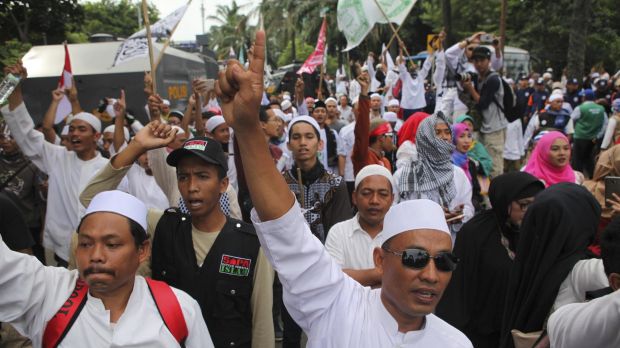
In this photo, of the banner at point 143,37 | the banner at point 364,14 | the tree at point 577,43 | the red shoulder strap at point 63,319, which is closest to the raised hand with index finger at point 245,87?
the red shoulder strap at point 63,319

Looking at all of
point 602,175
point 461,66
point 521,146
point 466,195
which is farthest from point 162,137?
point 521,146

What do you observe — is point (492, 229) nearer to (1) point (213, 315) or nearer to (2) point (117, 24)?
(1) point (213, 315)

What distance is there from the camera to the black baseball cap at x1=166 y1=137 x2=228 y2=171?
296 cm

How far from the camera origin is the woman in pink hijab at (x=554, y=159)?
16.0 ft

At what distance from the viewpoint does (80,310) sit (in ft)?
7.18

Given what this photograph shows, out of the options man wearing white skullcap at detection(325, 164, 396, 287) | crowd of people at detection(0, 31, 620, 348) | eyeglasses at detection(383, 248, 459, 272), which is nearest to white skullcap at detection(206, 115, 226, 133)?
crowd of people at detection(0, 31, 620, 348)

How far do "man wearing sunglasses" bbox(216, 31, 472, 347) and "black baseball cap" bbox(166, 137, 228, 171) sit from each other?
1.21 m

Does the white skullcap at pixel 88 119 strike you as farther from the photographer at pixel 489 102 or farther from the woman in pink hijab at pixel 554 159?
the photographer at pixel 489 102

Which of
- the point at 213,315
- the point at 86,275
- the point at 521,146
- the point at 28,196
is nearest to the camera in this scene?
the point at 86,275

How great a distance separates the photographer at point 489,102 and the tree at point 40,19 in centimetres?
619

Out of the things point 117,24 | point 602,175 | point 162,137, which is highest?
point 117,24

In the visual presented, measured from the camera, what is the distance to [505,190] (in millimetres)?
3621

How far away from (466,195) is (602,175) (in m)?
1.04

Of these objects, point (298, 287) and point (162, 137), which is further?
point (162, 137)
